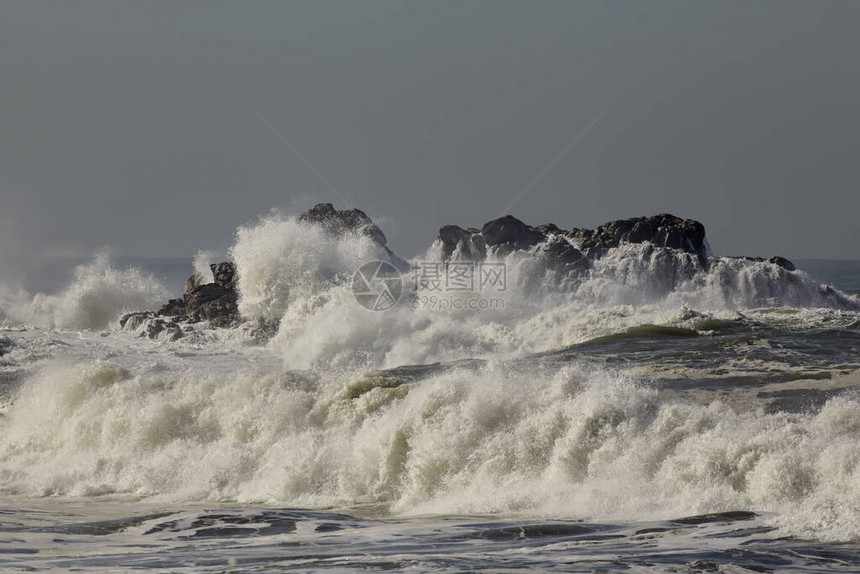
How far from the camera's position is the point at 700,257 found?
3409 centimetres

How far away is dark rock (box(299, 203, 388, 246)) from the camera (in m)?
30.4

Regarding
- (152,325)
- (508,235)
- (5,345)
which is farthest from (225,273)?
(508,235)

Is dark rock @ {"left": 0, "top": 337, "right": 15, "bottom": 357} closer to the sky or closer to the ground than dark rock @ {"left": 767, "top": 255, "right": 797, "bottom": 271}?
closer to the ground

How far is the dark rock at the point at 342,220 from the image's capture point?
30.4m

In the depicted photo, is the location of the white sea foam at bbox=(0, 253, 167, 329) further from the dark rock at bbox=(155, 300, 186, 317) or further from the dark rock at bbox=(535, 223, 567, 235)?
the dark rock at bbox=(535, 223, 567, 235)

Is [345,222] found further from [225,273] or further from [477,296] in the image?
[477,296]

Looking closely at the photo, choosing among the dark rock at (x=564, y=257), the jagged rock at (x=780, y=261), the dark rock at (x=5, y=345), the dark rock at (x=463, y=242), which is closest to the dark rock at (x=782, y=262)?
the jagged rock at (x=780, y=261)

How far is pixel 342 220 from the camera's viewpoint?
30.8 meters

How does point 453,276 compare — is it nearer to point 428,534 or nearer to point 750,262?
point 750,262

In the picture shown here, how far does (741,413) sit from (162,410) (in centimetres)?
834

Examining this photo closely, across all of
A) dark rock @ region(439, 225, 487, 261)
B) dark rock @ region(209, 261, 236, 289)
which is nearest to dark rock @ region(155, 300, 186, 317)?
dark rock @ region(209, 261, 236, 289)

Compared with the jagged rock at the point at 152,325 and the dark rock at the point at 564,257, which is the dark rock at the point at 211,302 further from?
the dark rock at the point at 564,257

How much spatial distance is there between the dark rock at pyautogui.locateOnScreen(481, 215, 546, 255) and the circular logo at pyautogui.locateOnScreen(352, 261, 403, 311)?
4.76 metres

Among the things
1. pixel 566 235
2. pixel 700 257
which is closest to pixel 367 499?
pixel 700 257
